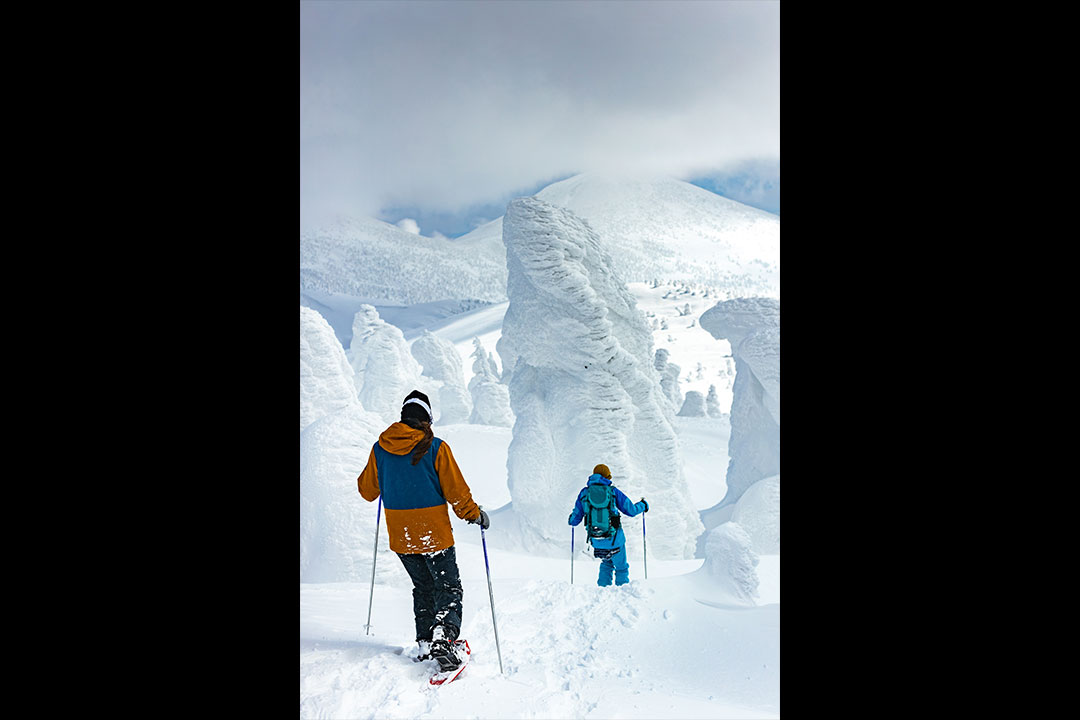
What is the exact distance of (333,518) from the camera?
7789 mm

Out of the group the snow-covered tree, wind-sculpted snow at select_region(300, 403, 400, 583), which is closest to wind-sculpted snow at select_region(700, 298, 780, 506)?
wind-sculpted snow at select_region(300, 403, 400, 583)

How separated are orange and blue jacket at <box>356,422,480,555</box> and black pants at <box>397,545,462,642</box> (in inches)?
4.1

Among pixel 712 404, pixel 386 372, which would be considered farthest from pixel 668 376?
pixel 386 372

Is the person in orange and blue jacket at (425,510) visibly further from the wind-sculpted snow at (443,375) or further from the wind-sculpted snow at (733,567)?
the wind-sculpted snow at (443,375)

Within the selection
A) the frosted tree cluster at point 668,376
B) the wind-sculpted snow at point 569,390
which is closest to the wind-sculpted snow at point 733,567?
the wind-sculpted snow at point 569,390

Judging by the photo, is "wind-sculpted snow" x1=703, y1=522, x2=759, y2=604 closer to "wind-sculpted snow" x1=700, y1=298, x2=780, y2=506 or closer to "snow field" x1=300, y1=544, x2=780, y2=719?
"snow field" x1=300, y1=544, x2=780, y2=719

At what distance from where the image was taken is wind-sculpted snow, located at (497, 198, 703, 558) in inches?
528

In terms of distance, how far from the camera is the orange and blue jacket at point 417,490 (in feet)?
13.9

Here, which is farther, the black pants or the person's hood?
the black pants
